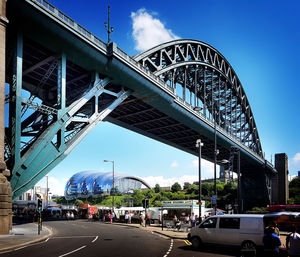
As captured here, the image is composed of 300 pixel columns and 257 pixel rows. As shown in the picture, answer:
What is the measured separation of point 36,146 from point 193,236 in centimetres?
1352

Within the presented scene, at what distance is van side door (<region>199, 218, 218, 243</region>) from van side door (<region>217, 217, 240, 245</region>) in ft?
1.23

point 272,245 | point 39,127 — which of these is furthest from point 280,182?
point 272,245

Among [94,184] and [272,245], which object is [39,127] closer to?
[272,245]

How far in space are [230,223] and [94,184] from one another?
155125 mm

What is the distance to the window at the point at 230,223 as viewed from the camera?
16.7 m

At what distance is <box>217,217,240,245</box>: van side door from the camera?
16547mm

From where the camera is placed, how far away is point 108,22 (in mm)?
33281

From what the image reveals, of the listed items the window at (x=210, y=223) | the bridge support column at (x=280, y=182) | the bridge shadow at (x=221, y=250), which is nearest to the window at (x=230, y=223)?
the window at (x=210, y=223)

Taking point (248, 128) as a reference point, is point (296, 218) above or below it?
below

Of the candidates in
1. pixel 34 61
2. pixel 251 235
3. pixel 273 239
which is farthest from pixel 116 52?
pixel 273 239

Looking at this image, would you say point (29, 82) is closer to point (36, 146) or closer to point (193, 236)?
point (36, 146)

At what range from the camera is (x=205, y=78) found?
7281 centimetres

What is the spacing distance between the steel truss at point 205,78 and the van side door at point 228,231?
28.7m

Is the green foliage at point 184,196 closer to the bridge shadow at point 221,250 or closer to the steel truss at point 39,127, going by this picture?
the steel truss at point 39,127
